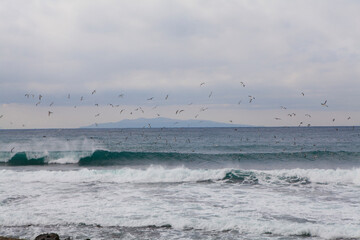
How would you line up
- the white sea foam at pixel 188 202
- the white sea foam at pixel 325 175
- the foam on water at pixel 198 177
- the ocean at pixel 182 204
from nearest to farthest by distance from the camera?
the ocean at pixel 182 204
the white sea foam at pixel 188 202
the white sea foam at pixel 325 175
the foam on water at pixel 198 177

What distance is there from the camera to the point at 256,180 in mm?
19625

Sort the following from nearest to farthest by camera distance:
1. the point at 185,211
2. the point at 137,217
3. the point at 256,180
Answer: the point at 137,217
the point at 185,211
the point at 256,180

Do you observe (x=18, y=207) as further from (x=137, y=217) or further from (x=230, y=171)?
(x=230, y=171)

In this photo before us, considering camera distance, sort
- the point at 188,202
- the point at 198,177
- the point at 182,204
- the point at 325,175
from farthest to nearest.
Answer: the point at 325,175 < the point at 198,177 < the point at 188,202 < the point at 182,204

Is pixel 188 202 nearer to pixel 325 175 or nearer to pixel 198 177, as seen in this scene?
pixel 198 177

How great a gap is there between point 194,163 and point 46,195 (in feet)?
60.5

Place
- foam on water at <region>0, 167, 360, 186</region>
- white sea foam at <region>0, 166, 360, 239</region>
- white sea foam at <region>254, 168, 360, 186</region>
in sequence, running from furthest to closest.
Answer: foam on water at <region>0, 167, 360, 186</region>
white sea foam at <region>254, 168, 360, 186</region>
white sea foam at <region>0, 166, 360, 239</region>

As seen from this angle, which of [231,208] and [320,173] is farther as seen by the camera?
[320,173]

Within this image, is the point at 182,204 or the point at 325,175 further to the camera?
the point at 325,175

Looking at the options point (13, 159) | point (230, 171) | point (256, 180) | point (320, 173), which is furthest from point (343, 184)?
point (13, 159)

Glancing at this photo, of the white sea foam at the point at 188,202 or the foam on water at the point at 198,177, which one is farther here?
the foam on water at the point at 198,177

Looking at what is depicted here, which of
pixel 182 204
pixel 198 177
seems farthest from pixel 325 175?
pixel 182 204

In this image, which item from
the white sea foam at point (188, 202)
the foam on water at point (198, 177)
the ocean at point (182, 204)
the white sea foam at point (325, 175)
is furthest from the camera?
the foam on water at point (198, 177)

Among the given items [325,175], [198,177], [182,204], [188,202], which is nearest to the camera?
[182,204]
